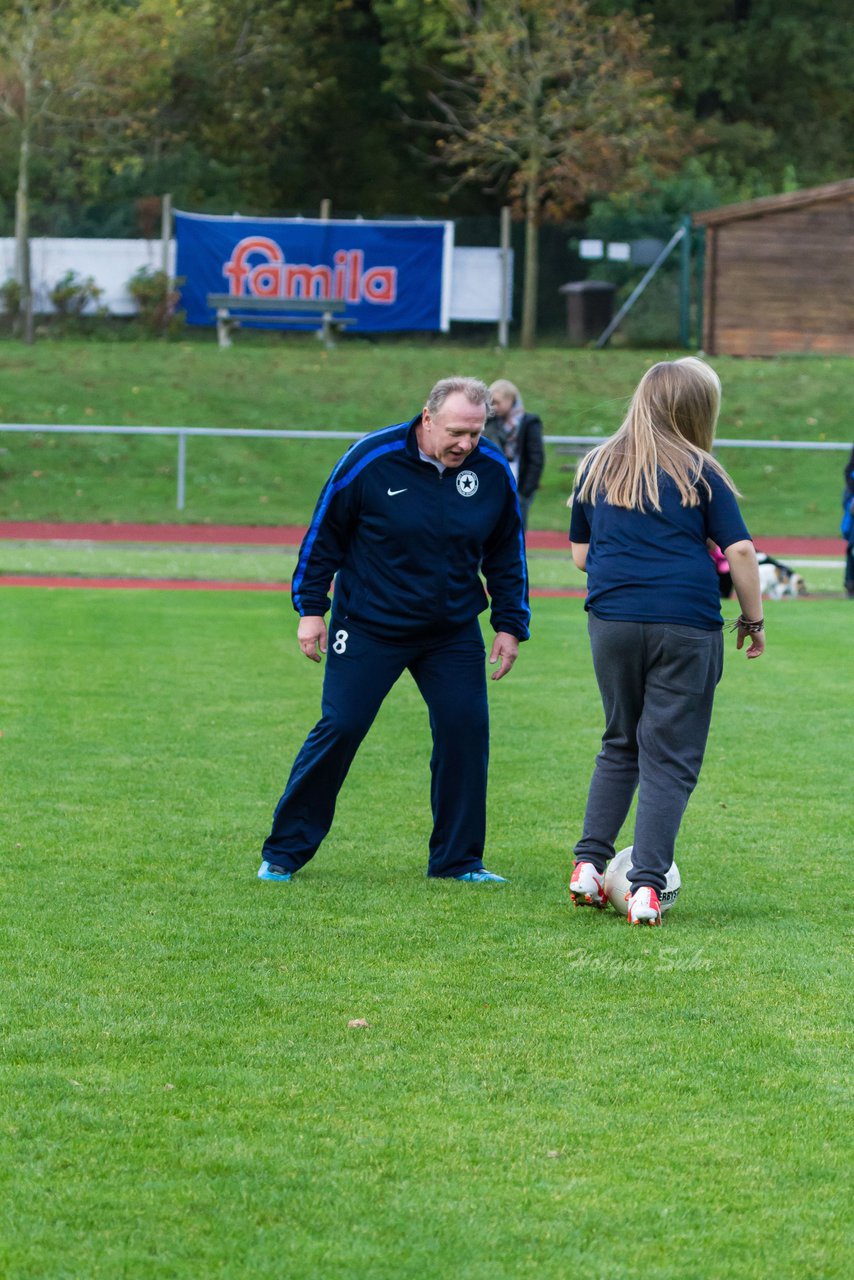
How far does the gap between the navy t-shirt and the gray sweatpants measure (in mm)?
57

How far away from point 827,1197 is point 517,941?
203cm

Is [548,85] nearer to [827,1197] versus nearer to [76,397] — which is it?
[76,397]

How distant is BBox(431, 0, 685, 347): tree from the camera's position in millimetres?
35594

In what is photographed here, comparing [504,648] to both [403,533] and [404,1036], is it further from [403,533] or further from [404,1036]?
[404,1036]

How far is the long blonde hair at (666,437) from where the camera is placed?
5641 mm

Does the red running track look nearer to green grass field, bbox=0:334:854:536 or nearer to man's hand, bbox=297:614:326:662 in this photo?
green grass field, bbox=0:334:854:536

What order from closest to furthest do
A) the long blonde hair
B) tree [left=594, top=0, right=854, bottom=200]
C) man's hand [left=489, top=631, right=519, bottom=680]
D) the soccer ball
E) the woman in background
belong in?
1. the long blonde hair
2. the soccer ball
3. man's hand [left=489, top=631, right=519, bottom=680]
4. the woman in background
5. tree [left=594, top=0, right=854, bottom=200]

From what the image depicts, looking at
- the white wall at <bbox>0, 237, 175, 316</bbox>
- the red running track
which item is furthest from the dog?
the white wall at <bbox>0, 237, 175, 316</bbox>

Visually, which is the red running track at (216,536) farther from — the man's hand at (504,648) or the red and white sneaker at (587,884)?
the red and white sneaker at (587,884)

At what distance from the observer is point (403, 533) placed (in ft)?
20.6

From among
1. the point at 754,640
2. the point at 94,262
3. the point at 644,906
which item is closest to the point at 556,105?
the point at 94,262

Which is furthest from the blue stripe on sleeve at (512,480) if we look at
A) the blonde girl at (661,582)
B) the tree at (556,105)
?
the tree at (556,105)

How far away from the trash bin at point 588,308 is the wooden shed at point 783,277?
11.8 feet

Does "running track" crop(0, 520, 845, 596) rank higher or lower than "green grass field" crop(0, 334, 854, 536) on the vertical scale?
lower
